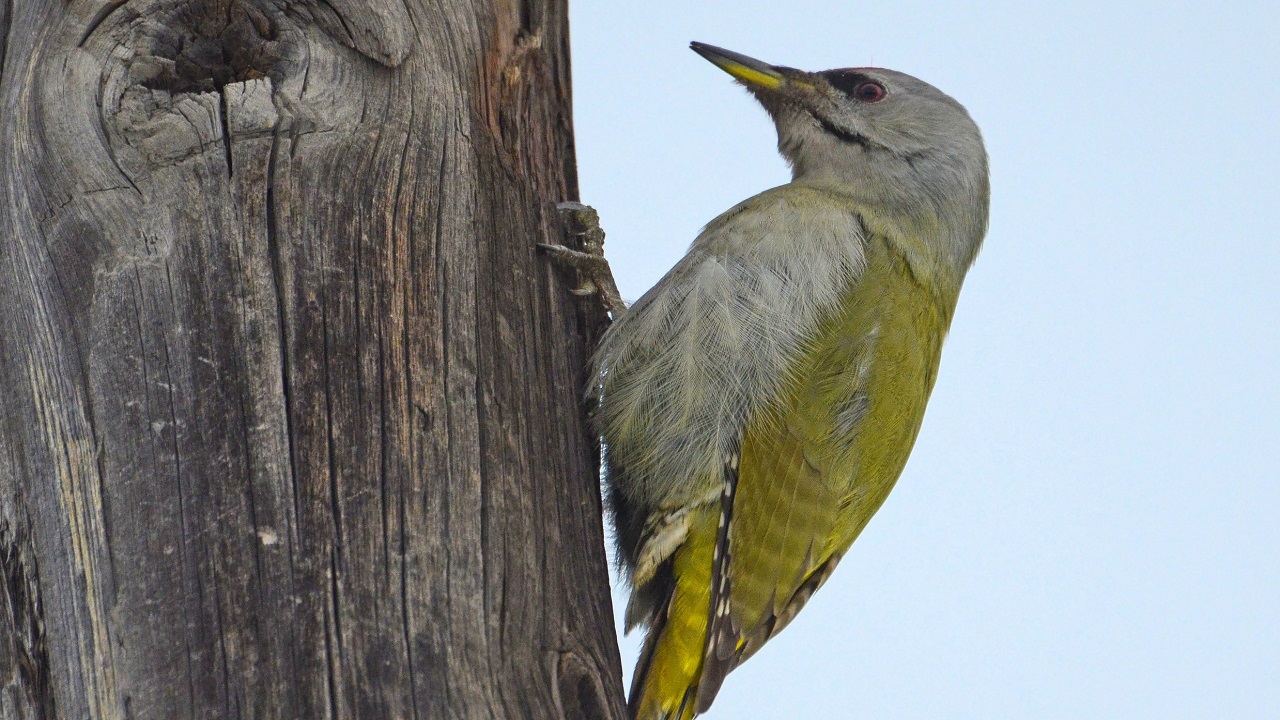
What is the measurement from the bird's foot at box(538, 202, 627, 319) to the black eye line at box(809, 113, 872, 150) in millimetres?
1617

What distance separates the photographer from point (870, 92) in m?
4.95

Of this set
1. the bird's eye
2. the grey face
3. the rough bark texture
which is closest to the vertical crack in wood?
the rough bark texture

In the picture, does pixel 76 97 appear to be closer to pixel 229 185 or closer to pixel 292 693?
pixel 229 185

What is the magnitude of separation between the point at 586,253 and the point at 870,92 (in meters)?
2.08

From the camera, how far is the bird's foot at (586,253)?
10.9 feet

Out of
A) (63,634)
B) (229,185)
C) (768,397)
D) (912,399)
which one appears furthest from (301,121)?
(912,399)

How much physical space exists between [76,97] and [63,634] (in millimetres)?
1122

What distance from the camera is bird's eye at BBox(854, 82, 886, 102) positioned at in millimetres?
4938

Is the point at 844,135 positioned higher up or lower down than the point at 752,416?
higher up

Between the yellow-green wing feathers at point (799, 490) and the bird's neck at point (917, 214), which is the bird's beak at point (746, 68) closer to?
the bird's neck at point (917, 214)

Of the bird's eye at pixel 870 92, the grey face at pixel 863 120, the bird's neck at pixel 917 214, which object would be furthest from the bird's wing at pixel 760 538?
the bird's eye at pixel 870 92

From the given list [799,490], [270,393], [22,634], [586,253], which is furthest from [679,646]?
[22,634]

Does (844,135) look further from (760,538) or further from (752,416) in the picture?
(760,538)

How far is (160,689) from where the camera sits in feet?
6.91
